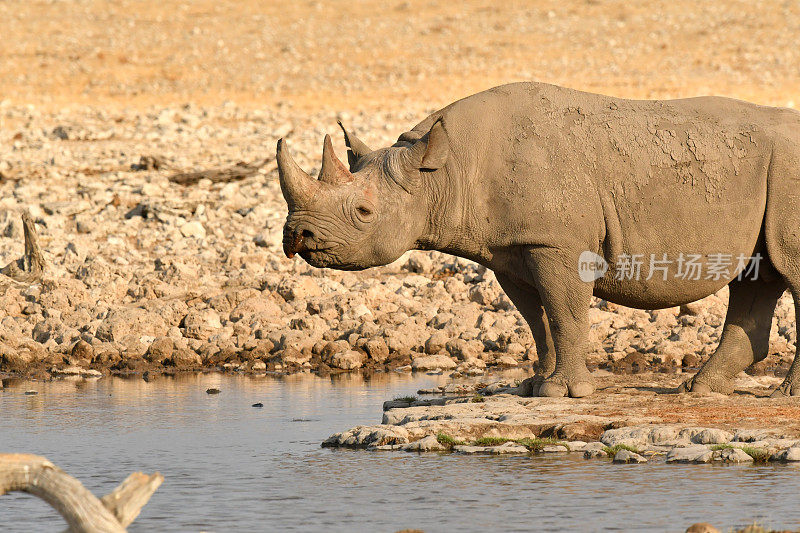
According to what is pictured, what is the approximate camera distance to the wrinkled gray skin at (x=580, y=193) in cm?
1005

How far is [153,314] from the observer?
563 inches

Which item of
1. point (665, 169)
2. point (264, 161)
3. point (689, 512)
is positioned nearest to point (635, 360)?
point (665, 169)

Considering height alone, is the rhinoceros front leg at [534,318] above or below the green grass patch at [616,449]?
above

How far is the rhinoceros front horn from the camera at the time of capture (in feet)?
30.3

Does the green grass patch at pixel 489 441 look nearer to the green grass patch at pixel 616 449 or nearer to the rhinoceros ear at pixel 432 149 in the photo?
the green grass patch at pixel 616 449

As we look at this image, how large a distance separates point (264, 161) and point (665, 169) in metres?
12.2

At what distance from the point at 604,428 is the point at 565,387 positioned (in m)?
1.04

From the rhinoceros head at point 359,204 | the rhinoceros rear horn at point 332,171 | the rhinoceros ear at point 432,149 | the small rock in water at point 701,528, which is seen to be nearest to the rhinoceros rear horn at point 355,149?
the rhinoceros head at point 359,204

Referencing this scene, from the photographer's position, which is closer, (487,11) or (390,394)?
(390,394)

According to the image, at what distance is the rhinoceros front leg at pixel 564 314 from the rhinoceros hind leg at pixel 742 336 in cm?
103

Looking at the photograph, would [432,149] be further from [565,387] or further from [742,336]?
[742,336]

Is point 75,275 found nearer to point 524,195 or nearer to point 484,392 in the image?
point 484,392

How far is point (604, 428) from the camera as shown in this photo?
939 centimetres

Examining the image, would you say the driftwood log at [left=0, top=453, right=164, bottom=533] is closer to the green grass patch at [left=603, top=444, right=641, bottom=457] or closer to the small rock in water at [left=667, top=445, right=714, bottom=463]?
the green grass patch at [left=603, top=444, right=641, bottom=457]
